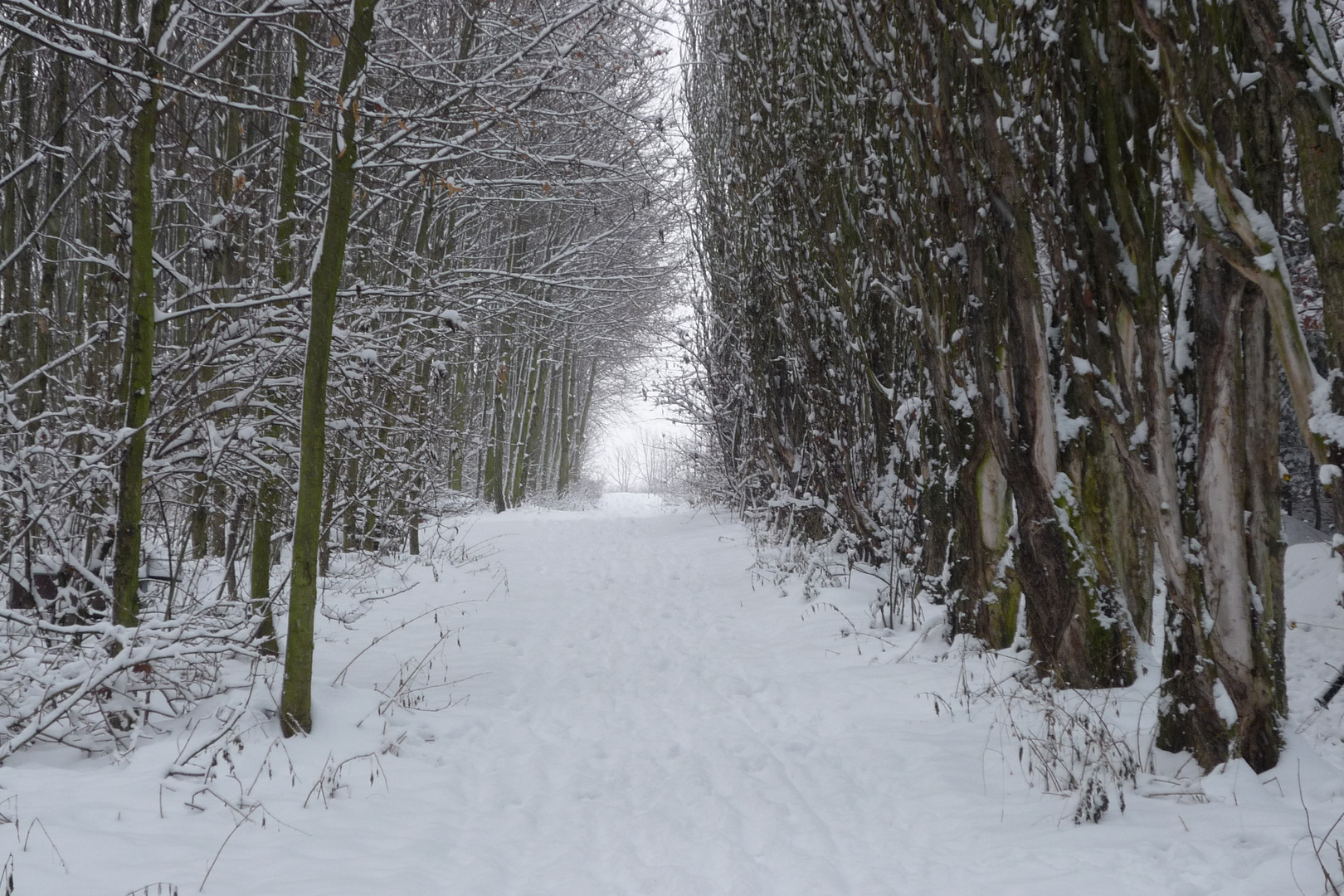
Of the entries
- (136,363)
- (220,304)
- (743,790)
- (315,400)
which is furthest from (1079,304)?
(136,363)

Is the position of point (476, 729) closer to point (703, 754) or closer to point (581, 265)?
point (703, 754)

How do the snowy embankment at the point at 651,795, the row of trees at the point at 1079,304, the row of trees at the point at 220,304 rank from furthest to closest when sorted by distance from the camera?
the row of trees at the point at 220,304, the row of trees at the point at 1079,304, the snowy embankment at the point at 651,795

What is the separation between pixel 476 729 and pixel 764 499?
7286mm

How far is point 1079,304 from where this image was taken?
3398 mm

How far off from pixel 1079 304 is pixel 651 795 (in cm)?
280

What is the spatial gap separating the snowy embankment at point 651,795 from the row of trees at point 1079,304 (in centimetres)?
53

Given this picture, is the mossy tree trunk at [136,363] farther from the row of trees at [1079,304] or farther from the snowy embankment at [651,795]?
the row of trees at [1079,304]

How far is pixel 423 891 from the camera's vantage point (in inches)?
101

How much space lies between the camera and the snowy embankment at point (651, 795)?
8.36 feet

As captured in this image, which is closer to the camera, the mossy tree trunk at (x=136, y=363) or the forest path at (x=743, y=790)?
the forest path at (x=743, y=790)

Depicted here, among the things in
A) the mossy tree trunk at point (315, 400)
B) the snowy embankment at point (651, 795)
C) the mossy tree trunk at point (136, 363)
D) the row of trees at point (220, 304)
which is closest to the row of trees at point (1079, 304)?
the snowy embankment at point (651, 795)

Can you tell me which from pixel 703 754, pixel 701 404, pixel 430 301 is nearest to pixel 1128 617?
pixel 703 754

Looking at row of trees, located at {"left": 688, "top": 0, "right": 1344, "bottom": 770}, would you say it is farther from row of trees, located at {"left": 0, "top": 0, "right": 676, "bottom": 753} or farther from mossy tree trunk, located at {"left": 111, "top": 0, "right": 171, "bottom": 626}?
mossy tree trunk, located at {"left": 111, "top": 0, "right": 171, "bottom": 626}

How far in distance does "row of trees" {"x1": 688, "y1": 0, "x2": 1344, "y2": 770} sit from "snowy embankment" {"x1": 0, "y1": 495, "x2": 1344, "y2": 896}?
535 mm
